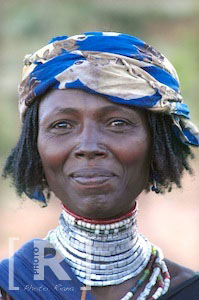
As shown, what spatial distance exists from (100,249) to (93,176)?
38cm

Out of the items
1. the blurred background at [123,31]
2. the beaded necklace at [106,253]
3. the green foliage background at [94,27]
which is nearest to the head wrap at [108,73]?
the beaded necklace at [106,253]

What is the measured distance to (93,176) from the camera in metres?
3.34

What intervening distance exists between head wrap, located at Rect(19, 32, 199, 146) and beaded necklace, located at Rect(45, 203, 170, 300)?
54cm

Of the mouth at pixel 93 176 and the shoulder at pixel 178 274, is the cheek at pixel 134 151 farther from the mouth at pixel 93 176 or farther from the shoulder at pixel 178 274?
the shoulder at pixel 178 274

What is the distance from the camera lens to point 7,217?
11.1 meters

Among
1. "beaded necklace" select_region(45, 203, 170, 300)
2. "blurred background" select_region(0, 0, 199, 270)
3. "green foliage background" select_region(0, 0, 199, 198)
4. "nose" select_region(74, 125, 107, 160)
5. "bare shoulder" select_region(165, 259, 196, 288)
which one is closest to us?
"nose" select_region(74, 125, 107, 160)

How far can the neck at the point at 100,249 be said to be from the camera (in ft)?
11.5

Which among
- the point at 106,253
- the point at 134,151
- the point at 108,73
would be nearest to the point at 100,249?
the point at 106,253

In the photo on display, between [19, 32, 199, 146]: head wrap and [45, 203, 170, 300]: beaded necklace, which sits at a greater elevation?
[19, 32, 199, 146]: head wrap

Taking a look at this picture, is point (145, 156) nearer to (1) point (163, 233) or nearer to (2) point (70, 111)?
(2) point (70, 111)

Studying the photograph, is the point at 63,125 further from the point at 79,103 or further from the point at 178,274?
the point at 178,274

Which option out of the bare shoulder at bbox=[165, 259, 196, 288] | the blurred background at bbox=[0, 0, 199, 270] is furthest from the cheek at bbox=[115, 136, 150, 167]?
the blurred background at bbox=[0, 0, 199, 270]

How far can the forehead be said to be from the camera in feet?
11.0

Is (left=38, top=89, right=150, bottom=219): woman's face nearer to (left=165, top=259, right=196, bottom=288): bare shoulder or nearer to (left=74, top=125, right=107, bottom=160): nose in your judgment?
(left=74, top=125, right=107, bottom=160): nose
